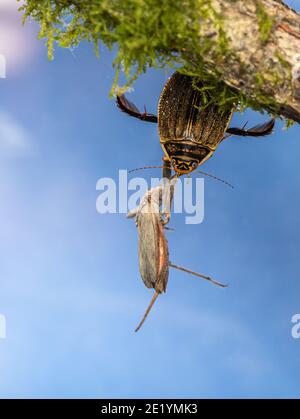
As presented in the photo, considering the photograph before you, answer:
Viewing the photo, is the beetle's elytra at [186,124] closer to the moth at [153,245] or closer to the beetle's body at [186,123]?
the beetle's body at [186,123]

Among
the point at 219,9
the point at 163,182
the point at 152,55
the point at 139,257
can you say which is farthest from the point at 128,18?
the point at 139,257

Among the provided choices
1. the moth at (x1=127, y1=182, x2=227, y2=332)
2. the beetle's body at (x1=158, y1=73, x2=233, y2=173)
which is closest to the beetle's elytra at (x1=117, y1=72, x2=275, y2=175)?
the beetle's body at (x1=158, y1=73, x2=233, y2=173)

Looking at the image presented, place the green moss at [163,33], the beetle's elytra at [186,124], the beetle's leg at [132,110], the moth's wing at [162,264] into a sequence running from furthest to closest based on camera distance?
the beetle's leg at [132,110] → the beetle's elytra at [186,124] → the moth's wing at [162,264] → the green moss at [163,33]

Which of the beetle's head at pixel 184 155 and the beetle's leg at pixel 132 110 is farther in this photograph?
the beetle's leg at pixel 132 110

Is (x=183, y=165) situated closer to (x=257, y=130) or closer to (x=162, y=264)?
(x=162, y=264)

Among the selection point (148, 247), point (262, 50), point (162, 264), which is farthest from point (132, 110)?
point (262, 50)

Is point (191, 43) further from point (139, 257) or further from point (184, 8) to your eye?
point (139, 257)

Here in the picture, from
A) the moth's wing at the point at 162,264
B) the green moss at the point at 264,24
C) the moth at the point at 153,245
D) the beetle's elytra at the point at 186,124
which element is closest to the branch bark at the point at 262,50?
the green moss at the point at 264,24
